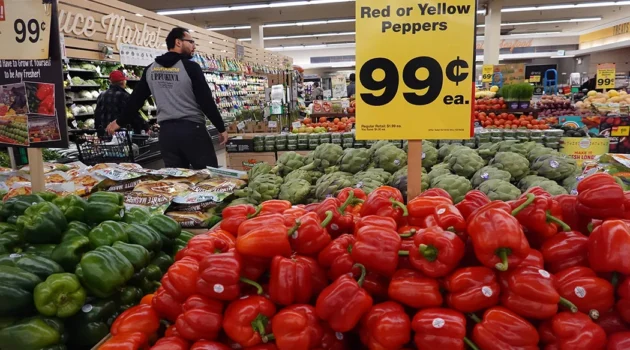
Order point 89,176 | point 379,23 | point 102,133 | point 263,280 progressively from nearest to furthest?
point 263,280, point 379,23, point 89,176, point 102,133

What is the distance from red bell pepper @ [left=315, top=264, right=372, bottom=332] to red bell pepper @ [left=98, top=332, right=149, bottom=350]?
1.67 ft

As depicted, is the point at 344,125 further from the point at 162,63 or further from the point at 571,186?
the point at 571,186

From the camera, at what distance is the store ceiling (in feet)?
48.4

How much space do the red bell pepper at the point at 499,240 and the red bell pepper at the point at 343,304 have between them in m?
0.31

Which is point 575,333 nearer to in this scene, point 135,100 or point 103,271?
point 103,271

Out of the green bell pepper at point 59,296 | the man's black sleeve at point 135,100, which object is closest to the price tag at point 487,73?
the man's black sleeve at point 135,100

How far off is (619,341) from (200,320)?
102 centimetres

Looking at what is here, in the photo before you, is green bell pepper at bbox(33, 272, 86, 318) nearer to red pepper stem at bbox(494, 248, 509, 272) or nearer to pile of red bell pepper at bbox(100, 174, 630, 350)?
pile of red bell pepper at bbox(100, 174, 630, 350)

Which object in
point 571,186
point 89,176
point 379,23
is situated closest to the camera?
point 379,23

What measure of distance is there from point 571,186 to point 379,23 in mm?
1855

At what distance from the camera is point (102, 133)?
6980mm

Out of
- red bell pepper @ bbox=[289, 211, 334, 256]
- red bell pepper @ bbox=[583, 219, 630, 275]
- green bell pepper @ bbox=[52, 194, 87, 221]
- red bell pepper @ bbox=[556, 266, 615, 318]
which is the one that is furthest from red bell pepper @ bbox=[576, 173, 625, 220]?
green bell pepper @ bbox=[52, 194, 87, 221]

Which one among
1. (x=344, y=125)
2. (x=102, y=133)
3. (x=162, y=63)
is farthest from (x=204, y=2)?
(x=162, y=63)

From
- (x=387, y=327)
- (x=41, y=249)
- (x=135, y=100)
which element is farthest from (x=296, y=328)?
(x=135, y=100)
